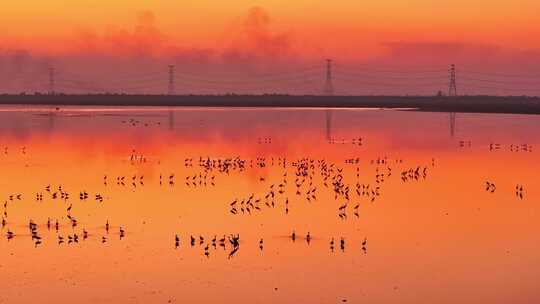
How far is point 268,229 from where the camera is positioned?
31250mm

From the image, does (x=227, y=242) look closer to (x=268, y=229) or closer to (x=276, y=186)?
(x=268, y=229)

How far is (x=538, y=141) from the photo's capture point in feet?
263

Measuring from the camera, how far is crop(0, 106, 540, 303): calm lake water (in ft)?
75.7

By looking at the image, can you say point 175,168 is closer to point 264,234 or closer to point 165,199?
point 165,199

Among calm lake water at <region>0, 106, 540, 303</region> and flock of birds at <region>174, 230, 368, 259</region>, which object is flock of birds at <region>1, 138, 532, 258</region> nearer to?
flock of birds at <region>174, 230, 368, 259</region>

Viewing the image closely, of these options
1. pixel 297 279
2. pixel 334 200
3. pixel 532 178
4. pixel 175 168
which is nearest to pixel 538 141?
pixel 532 178

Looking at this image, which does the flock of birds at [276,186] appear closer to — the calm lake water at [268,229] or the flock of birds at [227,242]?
the flock of birds at [227,242]

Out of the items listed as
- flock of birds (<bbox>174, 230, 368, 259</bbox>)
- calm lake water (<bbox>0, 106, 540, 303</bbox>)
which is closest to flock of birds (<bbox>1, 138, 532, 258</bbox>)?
flock of birds (<bbox>174, 230, 368, 259</bbox>)

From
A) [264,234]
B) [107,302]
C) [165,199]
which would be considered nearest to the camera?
[107,302]

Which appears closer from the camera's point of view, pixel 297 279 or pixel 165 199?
pixel 297 279

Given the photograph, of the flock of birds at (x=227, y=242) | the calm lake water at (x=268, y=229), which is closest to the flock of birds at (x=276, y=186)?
the flock of birds at (x=227, y=242)

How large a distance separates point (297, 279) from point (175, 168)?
29.0 meters

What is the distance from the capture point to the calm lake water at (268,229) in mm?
23078

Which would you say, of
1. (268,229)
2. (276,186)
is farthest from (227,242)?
(276,186)
